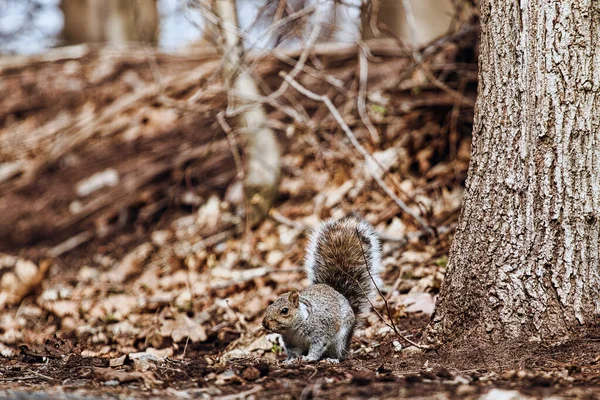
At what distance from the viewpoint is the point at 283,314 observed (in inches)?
131

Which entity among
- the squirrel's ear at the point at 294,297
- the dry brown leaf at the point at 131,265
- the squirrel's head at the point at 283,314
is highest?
the squirrel's ear at the point at 294,297

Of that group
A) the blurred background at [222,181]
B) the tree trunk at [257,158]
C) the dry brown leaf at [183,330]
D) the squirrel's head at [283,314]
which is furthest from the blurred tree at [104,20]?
the squirrel's head at [283,314]

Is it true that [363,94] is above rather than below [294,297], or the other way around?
above

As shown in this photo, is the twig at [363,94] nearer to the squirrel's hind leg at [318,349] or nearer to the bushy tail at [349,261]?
the bushy tail at [349,261]

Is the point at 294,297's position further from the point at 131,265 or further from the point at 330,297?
the point at 131,265

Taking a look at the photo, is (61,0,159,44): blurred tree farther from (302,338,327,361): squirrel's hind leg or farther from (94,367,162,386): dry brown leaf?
(94,367,162,386): dry brown leaf

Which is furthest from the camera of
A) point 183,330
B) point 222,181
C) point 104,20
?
point 104,20

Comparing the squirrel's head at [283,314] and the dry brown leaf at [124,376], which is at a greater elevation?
the squirrel's head at [283,314]

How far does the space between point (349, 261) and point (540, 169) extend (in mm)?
1132

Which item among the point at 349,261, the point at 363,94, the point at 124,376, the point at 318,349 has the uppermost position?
the point at 363,94

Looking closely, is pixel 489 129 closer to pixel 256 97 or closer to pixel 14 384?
pixel 14 384

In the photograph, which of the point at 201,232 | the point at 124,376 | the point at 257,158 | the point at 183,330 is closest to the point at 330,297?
the point at 124,376

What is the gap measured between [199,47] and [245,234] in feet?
13.3

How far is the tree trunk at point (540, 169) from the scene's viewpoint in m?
2.94
